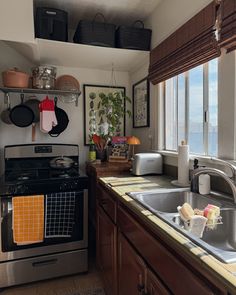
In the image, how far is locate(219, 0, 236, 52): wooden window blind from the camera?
47.0 inches

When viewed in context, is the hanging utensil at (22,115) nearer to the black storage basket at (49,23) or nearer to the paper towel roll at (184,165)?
the black storage basket at (49,23)

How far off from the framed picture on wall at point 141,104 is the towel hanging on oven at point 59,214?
1.06m

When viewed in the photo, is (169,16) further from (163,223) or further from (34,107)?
(163,223)

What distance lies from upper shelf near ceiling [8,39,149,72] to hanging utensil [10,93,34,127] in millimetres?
519

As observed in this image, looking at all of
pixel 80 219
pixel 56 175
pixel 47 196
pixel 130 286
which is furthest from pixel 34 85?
pixel 130 286

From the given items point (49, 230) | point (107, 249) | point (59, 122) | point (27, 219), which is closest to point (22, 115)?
point (59, 122)

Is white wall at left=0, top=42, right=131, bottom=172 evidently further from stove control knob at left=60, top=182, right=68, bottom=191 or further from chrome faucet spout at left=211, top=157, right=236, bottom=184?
chrome faucet spout at left=211, top=157, right=236, bottom=184

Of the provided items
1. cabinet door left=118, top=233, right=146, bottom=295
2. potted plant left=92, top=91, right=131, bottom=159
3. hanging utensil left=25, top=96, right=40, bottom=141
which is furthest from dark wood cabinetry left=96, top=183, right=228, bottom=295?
hanging utensil left=25, top=96, right=40, bottom=141

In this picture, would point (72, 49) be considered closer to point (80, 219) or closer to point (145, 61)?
point (145, 61)

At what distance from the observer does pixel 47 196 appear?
195 cm

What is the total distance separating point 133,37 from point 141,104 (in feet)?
2.22

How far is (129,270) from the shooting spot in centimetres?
128

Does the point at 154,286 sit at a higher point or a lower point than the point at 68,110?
lower

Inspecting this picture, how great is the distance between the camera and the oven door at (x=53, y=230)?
1.87 metres
